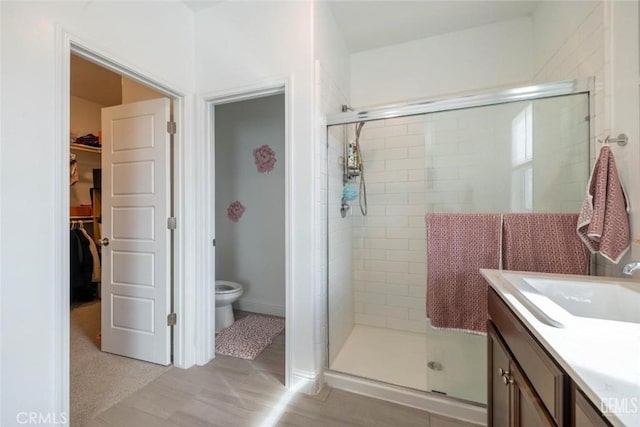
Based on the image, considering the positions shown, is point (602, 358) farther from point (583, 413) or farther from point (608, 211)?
point (608, 211)

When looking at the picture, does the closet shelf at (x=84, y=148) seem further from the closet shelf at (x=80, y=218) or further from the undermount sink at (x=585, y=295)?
the undermount sink at (x=585, y=295)

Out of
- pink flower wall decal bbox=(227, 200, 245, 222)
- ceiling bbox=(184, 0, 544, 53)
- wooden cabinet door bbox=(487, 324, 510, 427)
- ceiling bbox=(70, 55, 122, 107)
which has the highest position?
ceiling bbox=(70, 55, 122, 107)

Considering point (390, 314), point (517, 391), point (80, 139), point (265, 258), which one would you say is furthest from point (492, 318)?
point (80, 139)

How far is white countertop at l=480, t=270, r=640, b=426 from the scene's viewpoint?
44 centimetres

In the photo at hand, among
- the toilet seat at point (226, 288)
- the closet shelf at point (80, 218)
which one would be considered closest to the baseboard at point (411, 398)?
the toilet seat at point (226, 288)

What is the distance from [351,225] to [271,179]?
109 cm

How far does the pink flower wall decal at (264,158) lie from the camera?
3043 mm

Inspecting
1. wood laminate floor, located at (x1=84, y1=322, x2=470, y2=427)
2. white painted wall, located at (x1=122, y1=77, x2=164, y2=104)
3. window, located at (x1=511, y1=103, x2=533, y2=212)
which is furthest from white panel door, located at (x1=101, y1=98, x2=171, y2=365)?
window, located at (x1=511, y1=103, x2=533, y2=212)

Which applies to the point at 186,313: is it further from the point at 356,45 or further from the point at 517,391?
the point at 356,45

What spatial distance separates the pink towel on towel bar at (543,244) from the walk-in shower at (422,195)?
0.60 ft

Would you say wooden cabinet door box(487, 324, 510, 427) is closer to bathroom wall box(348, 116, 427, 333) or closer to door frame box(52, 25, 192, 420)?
bathroom wall box(348, 116, 427, 333)

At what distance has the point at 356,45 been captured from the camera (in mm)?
Answer: 2559

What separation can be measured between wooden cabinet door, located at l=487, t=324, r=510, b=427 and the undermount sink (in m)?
0.24

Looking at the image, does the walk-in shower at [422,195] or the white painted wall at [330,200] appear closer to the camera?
the walk-in shower at [422,195]
